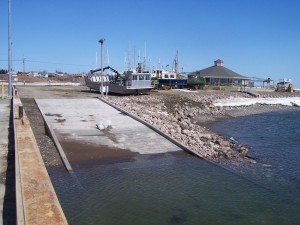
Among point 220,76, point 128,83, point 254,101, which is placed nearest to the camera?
point 128,83

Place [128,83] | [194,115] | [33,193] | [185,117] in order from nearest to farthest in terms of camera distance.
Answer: [33,193]
[185,117]
[194,115]
[128,83]

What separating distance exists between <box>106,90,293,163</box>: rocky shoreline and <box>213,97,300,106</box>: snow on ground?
0.90 meters

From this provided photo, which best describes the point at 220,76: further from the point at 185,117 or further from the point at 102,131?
the point at 102,131

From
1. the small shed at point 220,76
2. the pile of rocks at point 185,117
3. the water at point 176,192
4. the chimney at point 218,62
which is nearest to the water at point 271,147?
the water at point 176,192

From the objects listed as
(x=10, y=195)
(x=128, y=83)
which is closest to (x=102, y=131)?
(x=10, y=195)

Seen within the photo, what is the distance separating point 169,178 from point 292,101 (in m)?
39.6

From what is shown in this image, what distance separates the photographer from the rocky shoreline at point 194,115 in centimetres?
1524

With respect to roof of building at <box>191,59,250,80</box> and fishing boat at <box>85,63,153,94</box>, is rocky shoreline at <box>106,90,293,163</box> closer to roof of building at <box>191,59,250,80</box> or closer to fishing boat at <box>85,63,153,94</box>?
fishing boat at <box>85,63,153,94</box>

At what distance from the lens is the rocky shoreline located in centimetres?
1524

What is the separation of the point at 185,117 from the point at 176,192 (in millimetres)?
16662

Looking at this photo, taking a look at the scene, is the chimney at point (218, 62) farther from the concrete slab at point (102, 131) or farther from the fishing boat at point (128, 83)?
the concrete slab at point (102, 131)

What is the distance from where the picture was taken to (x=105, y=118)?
18.7m

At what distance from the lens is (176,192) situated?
10.2m

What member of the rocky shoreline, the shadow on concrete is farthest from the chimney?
the shadow on concrete
